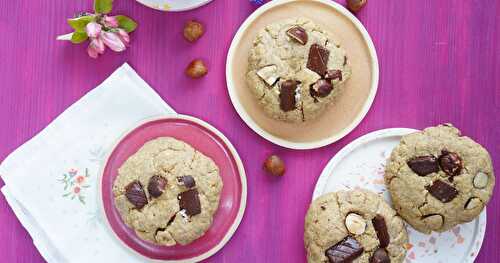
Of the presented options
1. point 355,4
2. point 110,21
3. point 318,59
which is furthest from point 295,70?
point 110,21

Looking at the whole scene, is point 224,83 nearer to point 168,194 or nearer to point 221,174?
point 221,174

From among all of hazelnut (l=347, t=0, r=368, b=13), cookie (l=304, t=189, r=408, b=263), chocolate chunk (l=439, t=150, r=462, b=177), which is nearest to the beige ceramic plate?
hazelnut (l=347, t=0, r=368, b=13)

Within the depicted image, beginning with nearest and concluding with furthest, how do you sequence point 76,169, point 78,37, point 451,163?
point 451,163, point 78,37, point 76,169

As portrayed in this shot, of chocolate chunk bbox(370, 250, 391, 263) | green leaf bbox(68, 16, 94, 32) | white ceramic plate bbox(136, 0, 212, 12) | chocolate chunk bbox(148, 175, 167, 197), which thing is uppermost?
white ceramic plate bbox(136, 0, 212, 12)

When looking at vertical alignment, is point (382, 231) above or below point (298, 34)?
below

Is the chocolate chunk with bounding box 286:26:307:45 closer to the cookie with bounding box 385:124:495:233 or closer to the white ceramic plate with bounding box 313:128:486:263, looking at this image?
the white ceramic plate with bounding box 313:128:486:263

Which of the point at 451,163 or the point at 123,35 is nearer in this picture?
the point at 451,163

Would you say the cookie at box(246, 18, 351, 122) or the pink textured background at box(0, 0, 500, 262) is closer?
the cookie at box(246, 18, 351, 122)
